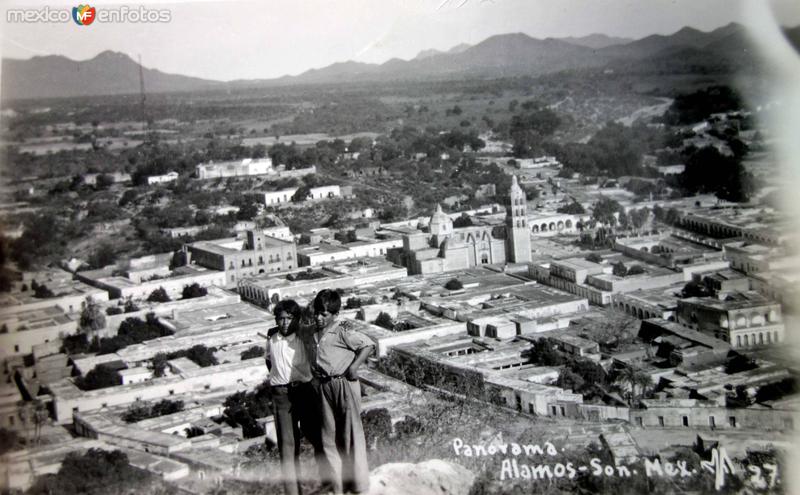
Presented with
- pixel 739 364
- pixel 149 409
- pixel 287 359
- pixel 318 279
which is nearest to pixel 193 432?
pixel 149 409

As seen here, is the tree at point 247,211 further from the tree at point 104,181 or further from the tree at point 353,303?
the tree at point 353,303

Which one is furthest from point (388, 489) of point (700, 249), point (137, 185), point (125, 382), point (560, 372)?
point (137, 185)

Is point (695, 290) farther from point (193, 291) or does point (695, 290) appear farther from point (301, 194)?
point (301, 194)

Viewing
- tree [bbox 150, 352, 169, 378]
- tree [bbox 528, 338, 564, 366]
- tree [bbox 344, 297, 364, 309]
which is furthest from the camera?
tree [bbox 344, 297, 364, 309]

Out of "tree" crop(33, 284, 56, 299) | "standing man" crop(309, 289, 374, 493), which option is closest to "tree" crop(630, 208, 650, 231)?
"tree" crop(33, 284, 56, 299)

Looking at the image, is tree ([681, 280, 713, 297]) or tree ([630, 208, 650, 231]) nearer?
tree ([681, 280, 713, 297])

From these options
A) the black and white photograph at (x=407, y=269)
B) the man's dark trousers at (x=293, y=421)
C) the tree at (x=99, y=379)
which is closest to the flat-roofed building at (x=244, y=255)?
the black and white photograph at (x=407, y=269)

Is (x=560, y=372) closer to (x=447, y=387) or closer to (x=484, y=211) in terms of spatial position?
(x=447, y=387)

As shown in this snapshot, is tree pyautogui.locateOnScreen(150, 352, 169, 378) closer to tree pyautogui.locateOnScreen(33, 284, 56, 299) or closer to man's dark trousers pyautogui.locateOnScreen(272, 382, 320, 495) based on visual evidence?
tree pyautogui.locateOnScreen(33, 284, 56, 299)
